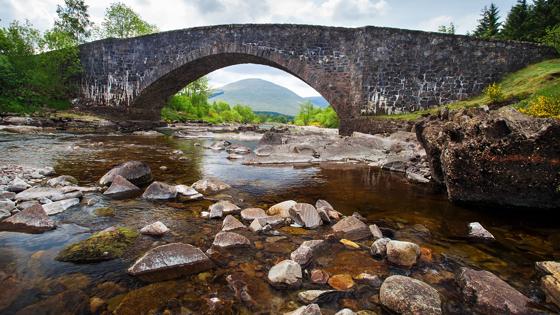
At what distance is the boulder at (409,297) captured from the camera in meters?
2.21

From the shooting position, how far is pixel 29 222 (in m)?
3.44

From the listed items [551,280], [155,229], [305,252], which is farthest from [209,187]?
[551,280]

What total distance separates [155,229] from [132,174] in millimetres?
2684

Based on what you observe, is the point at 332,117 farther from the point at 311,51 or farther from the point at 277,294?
the point at 277,294

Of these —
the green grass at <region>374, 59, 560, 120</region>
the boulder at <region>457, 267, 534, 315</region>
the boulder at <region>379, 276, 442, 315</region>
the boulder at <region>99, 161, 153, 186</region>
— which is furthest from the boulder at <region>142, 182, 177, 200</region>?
the green grass at <region>374, 59, 560, 120</region>

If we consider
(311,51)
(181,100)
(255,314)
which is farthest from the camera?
(181,100)

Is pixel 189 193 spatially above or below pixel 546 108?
below

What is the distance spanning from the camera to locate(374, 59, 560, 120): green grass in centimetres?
1189

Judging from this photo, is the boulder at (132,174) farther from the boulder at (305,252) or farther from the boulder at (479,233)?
the boulder at (479,233)

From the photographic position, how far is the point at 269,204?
196 inches

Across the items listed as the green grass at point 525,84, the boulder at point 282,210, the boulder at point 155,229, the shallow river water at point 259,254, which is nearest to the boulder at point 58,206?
the shallow river water at point 259,254

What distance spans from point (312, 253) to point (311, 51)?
17.6m

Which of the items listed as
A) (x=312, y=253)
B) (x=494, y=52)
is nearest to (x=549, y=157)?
(x=312, y=253)

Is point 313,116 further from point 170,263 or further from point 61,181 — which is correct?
point 170,263
